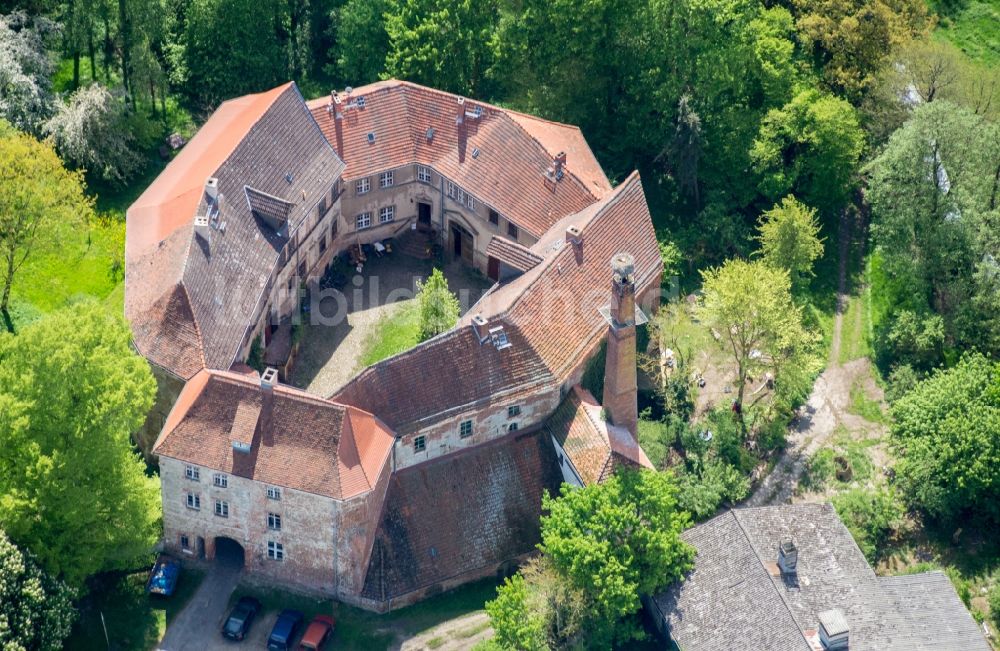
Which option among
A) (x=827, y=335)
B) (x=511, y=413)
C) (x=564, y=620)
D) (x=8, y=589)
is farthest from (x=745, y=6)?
(x=8, y=589)

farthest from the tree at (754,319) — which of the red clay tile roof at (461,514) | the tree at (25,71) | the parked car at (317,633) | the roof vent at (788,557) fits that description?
the tree at (25,71)

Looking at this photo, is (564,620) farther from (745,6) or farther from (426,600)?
(745,6)

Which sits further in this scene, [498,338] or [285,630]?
[498,338]

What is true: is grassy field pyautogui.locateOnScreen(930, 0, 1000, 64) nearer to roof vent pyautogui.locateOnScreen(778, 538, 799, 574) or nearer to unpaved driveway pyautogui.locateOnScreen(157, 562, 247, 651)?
roof vent pyautogui.locateOnScreen(778, 538, 799, 574)

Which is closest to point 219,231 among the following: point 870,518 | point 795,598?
point 795,598

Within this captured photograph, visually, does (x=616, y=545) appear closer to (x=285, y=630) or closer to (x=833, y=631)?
(x=833, y=631)
